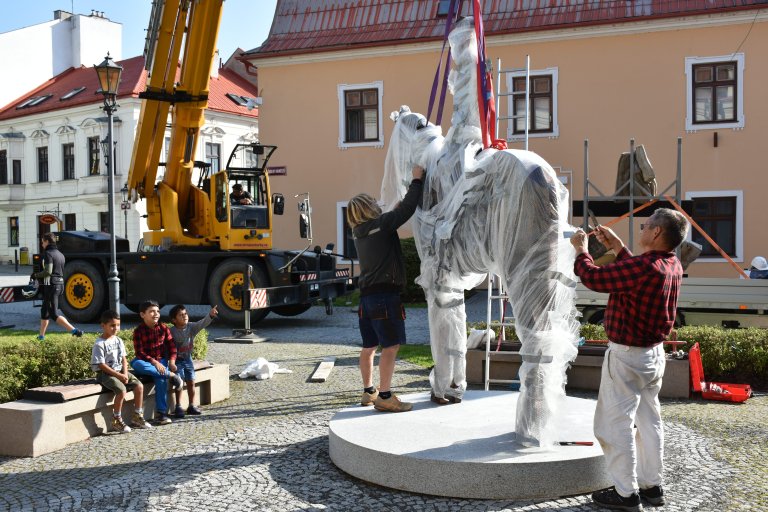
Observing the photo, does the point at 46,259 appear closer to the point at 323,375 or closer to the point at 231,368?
the point at 231,368

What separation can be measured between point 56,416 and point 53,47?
39.9 meters

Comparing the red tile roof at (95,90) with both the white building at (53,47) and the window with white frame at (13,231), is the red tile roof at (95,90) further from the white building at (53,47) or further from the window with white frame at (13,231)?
the window with white frame at (13,231)

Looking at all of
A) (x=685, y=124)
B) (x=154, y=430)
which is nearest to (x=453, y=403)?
(x=154, y=430)

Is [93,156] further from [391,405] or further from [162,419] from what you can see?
[391,405]

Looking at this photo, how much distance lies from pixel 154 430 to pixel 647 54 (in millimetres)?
15289

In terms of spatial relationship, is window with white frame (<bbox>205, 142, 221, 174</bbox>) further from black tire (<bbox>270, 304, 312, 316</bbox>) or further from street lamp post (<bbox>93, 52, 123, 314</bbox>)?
street lamp post (<bbox>93, 52, 123, 314</bbox>)

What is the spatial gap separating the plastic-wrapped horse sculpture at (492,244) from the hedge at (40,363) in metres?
3.24

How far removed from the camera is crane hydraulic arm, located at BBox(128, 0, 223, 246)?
512 inches

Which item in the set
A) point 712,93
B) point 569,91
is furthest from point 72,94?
point 712,93

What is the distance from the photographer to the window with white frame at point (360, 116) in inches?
813

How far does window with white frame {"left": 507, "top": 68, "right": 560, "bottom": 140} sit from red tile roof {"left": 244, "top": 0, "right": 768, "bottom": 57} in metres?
1.11

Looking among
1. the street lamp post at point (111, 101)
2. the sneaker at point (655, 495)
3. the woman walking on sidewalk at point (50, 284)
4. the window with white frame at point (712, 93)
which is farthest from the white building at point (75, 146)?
the sneaker at point (655, 495)

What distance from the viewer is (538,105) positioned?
19234 millimetres

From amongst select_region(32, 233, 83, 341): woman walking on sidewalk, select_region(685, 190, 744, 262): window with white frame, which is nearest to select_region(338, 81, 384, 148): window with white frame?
select_region(685, 190, 744, 262): window with white frame
